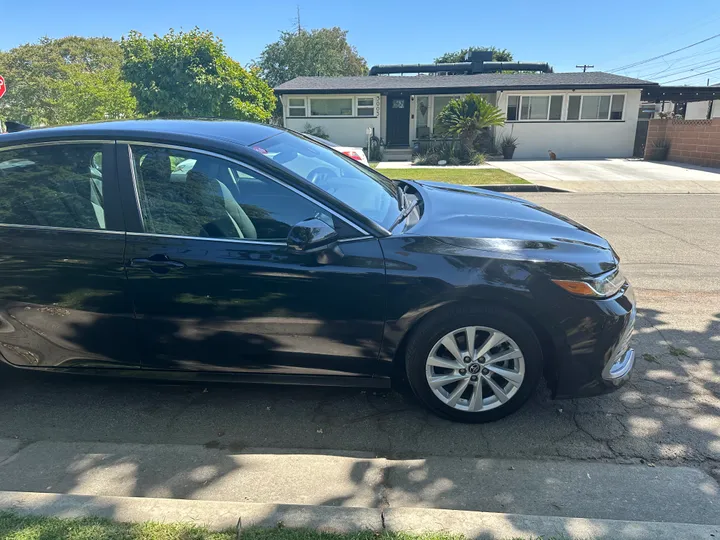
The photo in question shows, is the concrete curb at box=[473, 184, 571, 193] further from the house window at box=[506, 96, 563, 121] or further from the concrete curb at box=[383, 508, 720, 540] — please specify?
the concrete curb at box=[383, 508, 720, 540]

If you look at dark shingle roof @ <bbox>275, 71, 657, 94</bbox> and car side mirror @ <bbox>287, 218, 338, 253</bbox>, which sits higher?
dark shingle roof @ <bbox>275, 71, 657, 94</bbox>

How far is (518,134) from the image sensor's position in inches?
933

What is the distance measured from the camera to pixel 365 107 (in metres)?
24.5

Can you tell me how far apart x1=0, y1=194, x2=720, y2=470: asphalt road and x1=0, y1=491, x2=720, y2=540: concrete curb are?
1.97 feet

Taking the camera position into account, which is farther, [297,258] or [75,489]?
[297,258]

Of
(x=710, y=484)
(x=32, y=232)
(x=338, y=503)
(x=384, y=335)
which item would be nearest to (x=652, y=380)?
(x=710, y=484)

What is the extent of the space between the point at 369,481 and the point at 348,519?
440 mm

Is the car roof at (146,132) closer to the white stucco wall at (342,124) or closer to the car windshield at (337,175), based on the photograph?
the car windshield at (337,175)

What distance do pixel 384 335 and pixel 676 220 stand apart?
833 cm

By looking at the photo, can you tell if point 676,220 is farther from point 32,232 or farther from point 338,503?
point 32,232

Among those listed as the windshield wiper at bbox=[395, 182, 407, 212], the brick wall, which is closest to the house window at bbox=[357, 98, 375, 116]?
the brick wall

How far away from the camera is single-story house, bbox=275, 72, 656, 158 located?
918 inches

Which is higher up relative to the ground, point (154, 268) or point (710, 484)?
point (154, 268)

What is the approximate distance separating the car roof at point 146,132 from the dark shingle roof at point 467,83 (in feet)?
70.7
